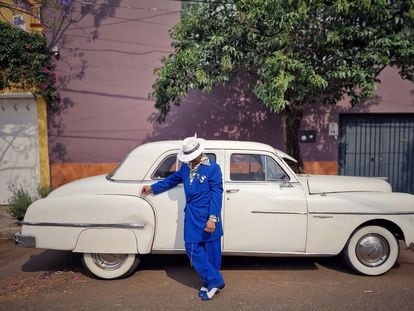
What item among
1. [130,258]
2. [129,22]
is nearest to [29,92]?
[129,22]

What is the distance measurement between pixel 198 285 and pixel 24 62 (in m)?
6.02

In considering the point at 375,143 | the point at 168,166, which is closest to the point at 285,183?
the point at 168,166

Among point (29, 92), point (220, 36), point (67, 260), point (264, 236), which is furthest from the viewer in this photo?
point (29, 92)

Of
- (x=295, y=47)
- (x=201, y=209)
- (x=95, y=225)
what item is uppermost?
(x=295, y=47)

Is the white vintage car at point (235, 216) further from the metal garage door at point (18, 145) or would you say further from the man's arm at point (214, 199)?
the metal garage door at point (18, 145)

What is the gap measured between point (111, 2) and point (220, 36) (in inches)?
143

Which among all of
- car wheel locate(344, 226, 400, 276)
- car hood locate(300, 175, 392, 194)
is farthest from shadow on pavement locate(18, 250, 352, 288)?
car hood locate(300, 175, 392, 194)

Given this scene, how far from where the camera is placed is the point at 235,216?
422 centimetres

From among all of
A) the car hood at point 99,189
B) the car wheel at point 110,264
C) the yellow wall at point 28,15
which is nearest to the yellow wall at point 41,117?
the yellow wall at point 28,15

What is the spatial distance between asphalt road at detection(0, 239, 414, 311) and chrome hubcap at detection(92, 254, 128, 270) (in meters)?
0.18

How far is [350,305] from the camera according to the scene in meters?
3.68

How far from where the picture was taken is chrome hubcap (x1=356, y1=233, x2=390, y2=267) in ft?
14.4

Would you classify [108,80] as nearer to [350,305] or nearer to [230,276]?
[230,276]

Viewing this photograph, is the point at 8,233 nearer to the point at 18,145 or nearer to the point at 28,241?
the point at 28,241
